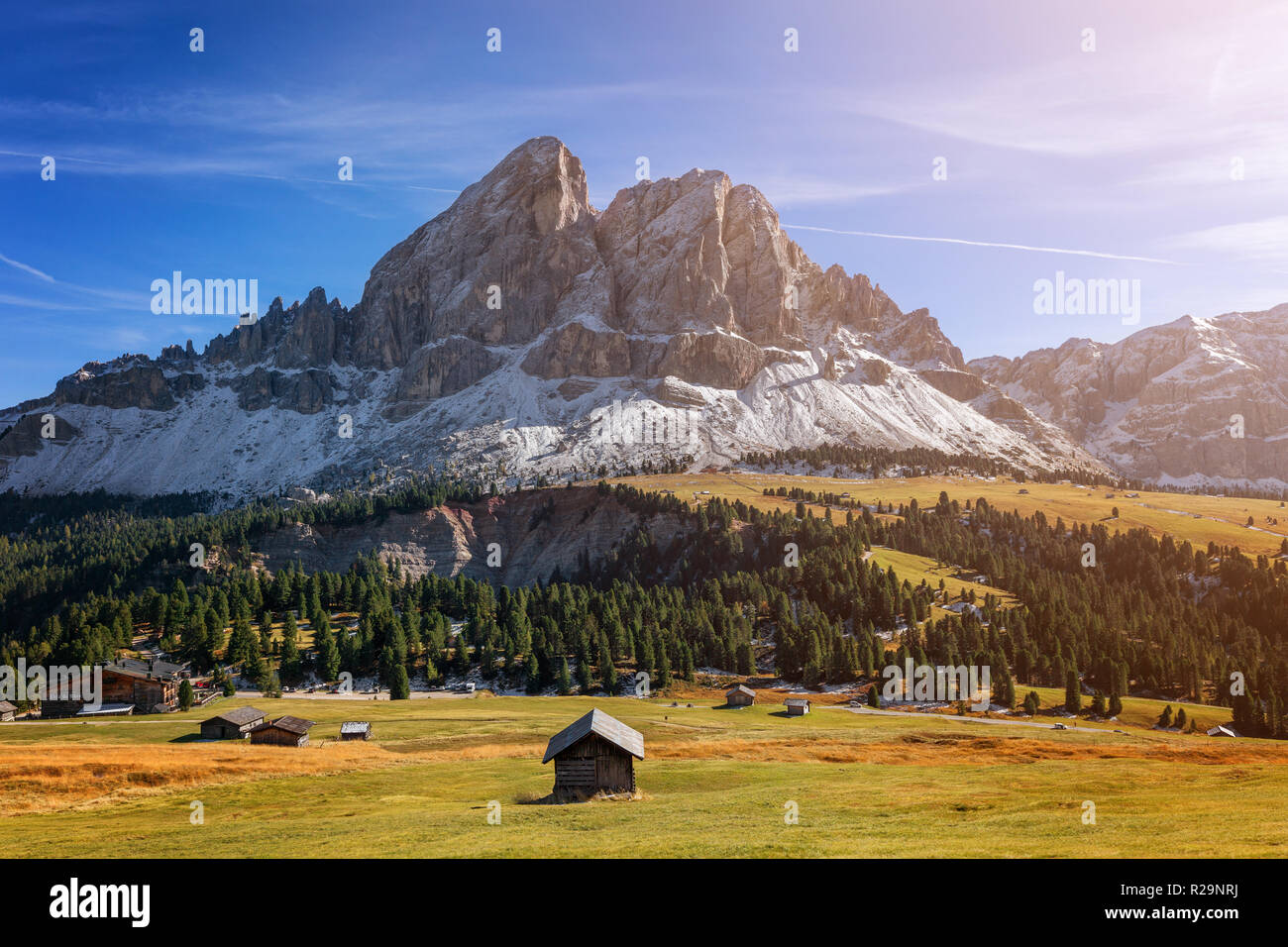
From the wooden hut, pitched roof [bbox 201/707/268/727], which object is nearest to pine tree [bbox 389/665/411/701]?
pitched roof [bbox 201/707/268/727]

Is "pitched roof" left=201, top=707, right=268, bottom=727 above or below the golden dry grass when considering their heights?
below

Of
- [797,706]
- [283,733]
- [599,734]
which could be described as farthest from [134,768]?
[797,706]

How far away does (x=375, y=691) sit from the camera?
430 feet

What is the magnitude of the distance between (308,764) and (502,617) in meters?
102

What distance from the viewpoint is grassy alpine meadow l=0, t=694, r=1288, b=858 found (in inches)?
1103

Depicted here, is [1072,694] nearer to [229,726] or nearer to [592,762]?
[592,762]

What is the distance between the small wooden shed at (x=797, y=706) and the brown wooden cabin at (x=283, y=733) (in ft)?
199

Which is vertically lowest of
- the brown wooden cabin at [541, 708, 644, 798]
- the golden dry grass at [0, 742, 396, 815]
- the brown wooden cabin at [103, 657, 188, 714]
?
the brown wooden cabin at [103, 657, 188, 714]

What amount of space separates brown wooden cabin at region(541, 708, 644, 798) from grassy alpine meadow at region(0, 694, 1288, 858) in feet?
6.36

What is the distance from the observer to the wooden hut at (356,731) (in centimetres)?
8119

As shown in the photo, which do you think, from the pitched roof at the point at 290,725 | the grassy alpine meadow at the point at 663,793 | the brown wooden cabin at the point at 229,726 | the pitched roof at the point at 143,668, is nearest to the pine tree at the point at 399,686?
the grassy alpine meadow at the point at 663,793

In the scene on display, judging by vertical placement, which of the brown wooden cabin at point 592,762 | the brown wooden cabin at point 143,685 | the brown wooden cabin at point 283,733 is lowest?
the brown wooden cabin at point 143,685

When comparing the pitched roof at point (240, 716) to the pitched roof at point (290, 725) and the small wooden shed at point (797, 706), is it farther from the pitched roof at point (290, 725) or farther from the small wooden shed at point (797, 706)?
the small wooden shed at point (797, 706)

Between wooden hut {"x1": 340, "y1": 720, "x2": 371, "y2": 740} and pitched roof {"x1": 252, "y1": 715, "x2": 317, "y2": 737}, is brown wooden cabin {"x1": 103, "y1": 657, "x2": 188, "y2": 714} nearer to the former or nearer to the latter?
pitched roof {"x1": 252, "y1": 715, "x2": 317, "y2": 737}
